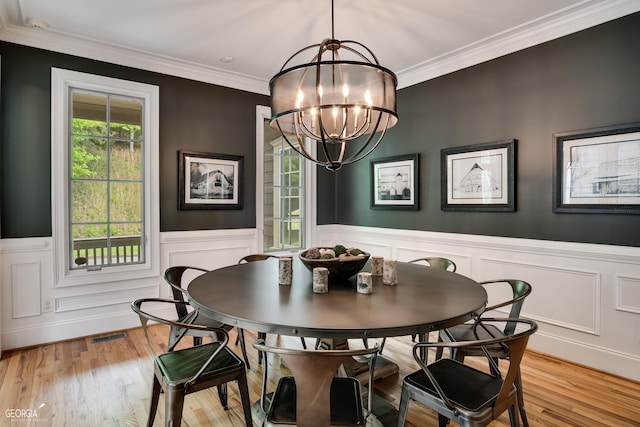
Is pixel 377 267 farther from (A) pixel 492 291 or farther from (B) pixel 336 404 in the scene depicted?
(A) pixel 492 291

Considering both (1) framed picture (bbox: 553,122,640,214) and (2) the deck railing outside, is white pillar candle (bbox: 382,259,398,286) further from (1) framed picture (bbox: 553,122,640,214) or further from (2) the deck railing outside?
(2) the deck railing outside

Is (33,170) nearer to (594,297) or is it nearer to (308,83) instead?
(308,83)

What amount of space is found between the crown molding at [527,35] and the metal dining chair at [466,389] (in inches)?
102

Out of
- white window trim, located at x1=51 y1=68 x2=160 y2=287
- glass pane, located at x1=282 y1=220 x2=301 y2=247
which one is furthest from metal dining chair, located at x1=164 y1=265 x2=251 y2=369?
glass pane, located at x1=282 y1=220 x2=301 y2=247

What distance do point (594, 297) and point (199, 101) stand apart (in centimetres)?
420

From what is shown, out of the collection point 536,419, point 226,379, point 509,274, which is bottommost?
point 536,419

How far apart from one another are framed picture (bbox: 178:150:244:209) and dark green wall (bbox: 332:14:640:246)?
196cm

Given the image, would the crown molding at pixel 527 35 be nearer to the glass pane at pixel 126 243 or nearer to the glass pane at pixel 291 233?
the glass pane at pixel 291 233

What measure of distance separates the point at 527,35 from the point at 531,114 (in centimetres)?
68

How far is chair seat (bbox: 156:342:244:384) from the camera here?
1754 millimetres

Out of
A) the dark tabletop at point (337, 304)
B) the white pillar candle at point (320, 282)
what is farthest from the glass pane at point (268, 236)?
the white pillar candle at point (320, 282)

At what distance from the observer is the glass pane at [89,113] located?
139 inches

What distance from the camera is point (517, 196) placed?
3.30 meters

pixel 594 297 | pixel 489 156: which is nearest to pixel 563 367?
pixel 594 297
